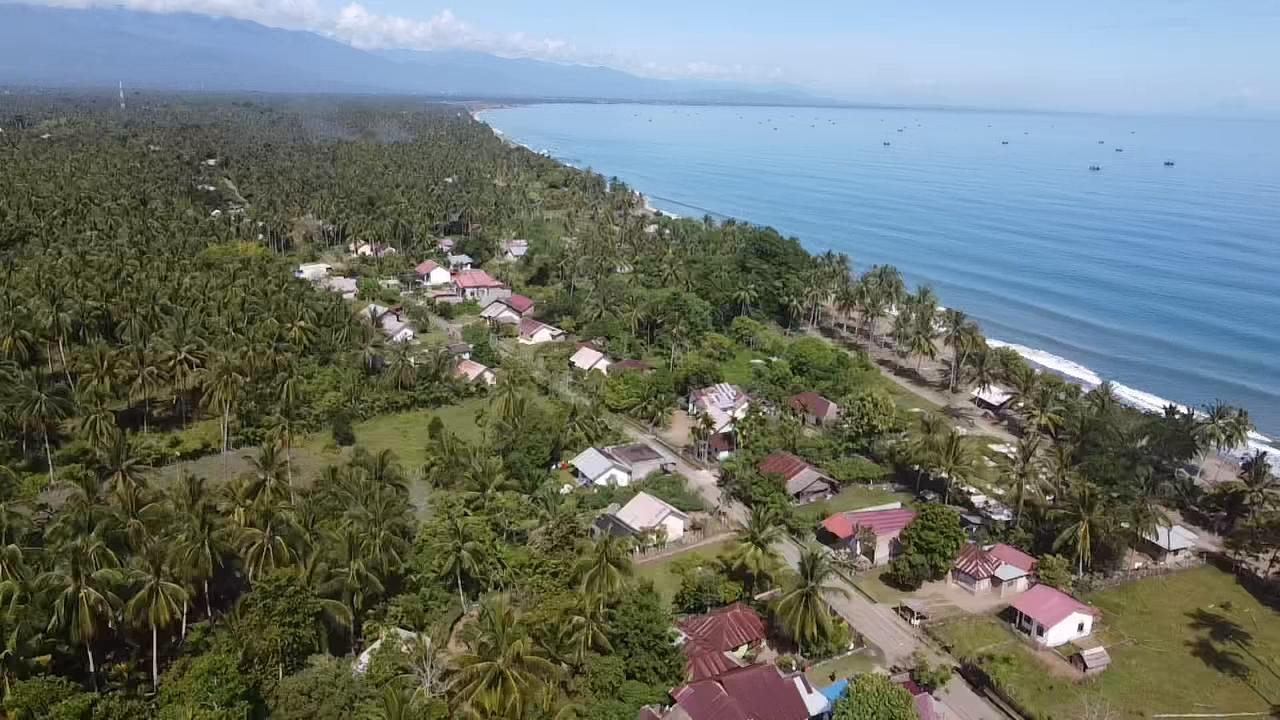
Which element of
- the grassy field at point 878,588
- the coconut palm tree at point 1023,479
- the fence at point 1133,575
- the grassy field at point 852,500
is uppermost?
the coconut palm tree at point 1023,479

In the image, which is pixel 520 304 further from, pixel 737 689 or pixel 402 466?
pixel 737 689

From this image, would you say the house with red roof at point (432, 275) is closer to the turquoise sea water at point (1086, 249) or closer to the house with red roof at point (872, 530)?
the turquoise sea water at point (1086, 249)

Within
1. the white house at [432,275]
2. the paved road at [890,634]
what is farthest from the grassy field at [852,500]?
the white house at [432,275]

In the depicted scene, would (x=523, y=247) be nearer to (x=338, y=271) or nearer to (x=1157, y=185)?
(x=338, y=271)

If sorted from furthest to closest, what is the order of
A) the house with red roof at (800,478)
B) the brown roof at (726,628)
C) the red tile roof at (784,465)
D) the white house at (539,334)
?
the white house at (539,334) < the red tile roof at (784,465) < the house with red roof at (800,478) < the brown roof at (726,628)

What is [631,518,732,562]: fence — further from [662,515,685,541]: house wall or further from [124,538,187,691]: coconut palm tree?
[124,538,187,691]: coconut palm tree

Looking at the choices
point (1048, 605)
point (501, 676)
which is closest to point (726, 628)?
point (501, 676)

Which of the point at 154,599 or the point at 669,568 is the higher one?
the point at 154,599
